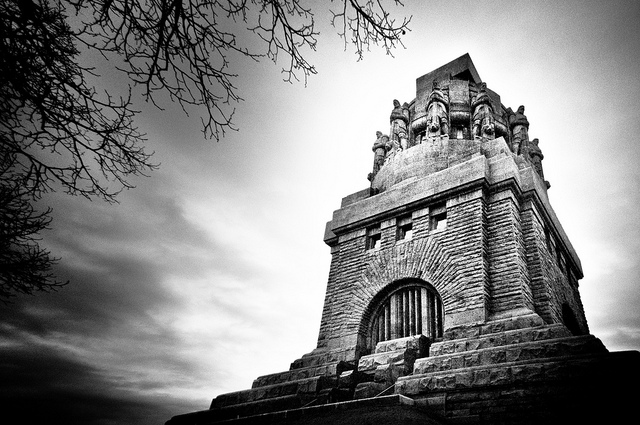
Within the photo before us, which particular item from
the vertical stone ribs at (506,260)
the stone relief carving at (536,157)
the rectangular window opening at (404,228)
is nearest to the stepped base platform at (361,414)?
the vertical stone ribs at (506,260)

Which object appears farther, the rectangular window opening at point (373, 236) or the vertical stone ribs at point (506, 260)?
the rectangular window opening at point (373, 236)

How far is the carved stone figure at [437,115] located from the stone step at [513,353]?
7.75 m

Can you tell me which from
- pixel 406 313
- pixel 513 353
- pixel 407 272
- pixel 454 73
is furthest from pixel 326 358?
pixel 454 73

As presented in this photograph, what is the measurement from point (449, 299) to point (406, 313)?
1.35 metres

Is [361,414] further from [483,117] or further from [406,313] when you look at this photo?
[483,117]

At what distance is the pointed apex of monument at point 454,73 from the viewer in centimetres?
1576

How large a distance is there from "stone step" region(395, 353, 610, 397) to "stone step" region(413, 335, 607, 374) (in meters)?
0.19

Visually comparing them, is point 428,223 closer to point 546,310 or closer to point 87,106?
point 546,310

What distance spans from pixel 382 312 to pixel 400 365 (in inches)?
111

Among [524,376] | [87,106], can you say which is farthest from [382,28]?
[524,376]

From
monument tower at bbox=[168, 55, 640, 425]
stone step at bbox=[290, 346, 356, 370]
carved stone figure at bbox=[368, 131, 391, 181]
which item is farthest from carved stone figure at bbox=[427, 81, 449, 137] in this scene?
stone step at bbox=[290, 346, 356, 370]

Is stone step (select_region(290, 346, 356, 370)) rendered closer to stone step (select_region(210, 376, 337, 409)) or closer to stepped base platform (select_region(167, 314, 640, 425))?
stepped base platform (select_region(167, 314, 640, 425))

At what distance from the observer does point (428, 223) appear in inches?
448

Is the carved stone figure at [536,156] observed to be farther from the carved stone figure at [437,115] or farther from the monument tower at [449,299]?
the carved stone figure at [437,115]
